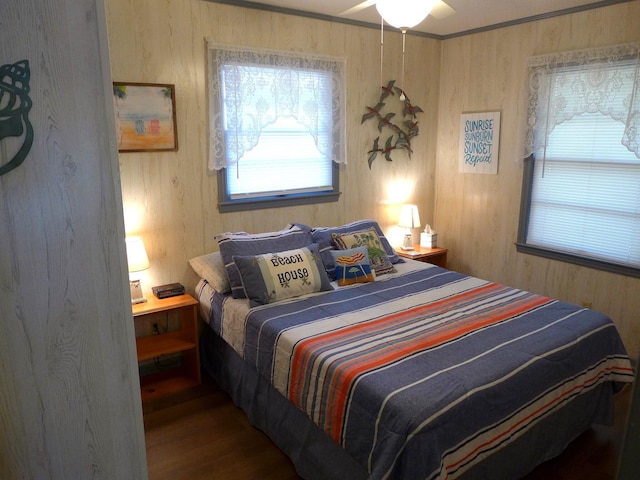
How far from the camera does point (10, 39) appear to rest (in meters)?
1.08

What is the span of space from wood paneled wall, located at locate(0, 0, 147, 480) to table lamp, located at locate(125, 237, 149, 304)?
1619 mm

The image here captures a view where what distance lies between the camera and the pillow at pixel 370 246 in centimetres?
343

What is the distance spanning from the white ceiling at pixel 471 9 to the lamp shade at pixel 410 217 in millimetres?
1564

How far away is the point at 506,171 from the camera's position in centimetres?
399

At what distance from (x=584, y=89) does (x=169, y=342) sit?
341 cm

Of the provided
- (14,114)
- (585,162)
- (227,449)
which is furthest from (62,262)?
(585,162)

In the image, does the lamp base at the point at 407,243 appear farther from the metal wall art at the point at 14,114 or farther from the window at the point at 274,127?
the metal wall art at the point at 14,114

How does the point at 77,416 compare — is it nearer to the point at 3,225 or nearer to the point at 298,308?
the point at 3,225

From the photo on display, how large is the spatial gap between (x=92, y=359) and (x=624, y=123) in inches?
137

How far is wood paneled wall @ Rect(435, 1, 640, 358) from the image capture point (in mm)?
3332

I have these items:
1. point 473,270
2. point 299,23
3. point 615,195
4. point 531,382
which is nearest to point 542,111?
point 615,195

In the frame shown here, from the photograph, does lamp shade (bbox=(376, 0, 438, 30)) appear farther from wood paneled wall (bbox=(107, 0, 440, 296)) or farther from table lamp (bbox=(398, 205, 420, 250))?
table lamp (bbox=(398, 205, 420, 250))

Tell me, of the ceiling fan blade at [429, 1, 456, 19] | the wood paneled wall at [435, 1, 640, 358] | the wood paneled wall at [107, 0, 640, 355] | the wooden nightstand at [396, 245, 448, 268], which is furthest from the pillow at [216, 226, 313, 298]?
A: the wood paneled wall at [435, 1, 640, 358]

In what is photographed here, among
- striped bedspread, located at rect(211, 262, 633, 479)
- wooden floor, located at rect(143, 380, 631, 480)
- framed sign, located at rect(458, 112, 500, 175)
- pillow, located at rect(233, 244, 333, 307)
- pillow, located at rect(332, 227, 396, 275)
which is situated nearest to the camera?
striped bedspread, located at rect(211, 262, 633, 479)
